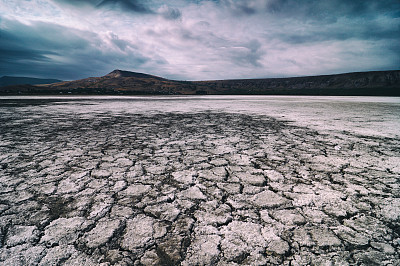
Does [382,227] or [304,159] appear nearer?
[382,227]

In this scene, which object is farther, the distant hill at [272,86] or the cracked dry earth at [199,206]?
the distant hill at [272,86]

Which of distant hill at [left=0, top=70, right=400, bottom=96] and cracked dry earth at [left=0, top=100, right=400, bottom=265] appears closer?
cracked dry earth at [left=0, top=100, right=400, bottom=265]

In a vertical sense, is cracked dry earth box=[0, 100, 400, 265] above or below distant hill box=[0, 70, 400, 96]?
below

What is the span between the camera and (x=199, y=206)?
1.56m

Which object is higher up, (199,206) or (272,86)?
(272,86)

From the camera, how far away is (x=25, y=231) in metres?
1.26

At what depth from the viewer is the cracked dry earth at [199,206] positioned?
43.8 inches

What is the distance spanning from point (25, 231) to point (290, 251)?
5.59ft

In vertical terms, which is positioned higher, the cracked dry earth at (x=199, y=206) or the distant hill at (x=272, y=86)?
the distant hill at (x=272, y=86)

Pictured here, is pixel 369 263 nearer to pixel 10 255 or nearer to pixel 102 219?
pixel 102 219

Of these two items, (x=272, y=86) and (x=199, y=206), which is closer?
(x=199, y=206)

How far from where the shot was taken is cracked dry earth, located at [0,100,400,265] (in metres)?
1.11

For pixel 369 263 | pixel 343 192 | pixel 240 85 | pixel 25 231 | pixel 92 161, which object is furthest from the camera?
pixel 240 85

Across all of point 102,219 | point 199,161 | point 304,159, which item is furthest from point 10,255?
point 304,159
